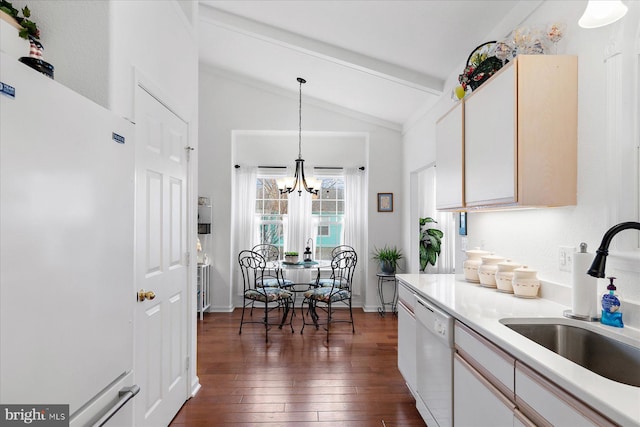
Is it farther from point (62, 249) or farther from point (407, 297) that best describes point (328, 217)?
point (62, 249)

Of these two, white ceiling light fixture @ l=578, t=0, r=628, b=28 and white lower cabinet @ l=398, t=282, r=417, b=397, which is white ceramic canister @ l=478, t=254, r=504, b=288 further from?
white ceiling light fixture @ l=578, t=0, r=628, b=28

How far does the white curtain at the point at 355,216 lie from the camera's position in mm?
5816

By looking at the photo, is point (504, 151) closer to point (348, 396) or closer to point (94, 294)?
point (94, 294)

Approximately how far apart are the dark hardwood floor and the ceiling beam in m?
2.89

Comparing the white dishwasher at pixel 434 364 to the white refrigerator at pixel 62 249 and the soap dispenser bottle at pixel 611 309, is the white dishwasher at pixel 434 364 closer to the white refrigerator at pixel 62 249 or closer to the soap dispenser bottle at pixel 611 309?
the soap dispenser bottle at pixel 611 309

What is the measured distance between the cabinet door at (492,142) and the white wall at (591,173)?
1.09ft

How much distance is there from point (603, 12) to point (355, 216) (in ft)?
15.0

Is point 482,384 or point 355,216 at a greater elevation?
point 355,216

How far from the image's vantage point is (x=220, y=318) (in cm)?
506

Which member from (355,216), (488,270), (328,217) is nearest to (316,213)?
(328,217)

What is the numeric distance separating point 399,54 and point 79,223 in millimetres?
3289

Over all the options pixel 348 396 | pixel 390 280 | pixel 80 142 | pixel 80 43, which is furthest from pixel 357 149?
pixel 80 142

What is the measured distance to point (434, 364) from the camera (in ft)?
6.85

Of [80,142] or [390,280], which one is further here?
[390,280]
